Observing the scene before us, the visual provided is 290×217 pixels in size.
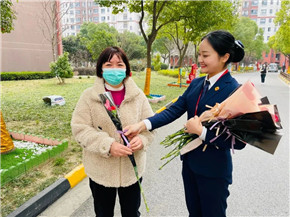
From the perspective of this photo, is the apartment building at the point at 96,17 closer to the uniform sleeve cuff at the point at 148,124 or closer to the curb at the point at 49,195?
the curb at the point at 49,195

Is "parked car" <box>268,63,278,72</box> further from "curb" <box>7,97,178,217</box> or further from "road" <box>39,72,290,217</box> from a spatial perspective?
"curb" <box>7,97,178,217</box>

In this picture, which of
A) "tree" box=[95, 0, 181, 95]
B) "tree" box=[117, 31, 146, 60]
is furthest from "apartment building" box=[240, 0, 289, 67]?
"tree" box=[95, 0, 181, 95]

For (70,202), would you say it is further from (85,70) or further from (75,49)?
(75,49)

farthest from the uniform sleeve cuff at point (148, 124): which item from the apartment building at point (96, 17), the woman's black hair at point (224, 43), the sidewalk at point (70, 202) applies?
the apartment building at point (96, 17)

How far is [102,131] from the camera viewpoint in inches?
68.4

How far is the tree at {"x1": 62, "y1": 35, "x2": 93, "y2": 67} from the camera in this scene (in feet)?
98.8

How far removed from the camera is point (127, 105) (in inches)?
70.2

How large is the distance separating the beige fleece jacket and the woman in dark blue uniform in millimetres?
160

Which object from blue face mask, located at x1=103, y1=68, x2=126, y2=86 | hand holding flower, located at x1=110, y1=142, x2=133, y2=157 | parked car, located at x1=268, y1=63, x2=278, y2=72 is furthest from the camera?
parked car, located at x1=268, y1=63, x2=278, y2=72

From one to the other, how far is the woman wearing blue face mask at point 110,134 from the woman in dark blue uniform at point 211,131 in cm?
16

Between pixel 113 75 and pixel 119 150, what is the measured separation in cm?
60

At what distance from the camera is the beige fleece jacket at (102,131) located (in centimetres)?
167

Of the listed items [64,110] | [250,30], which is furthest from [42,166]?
[250,30]

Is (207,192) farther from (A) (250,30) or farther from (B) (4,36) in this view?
(A) (250,30)
